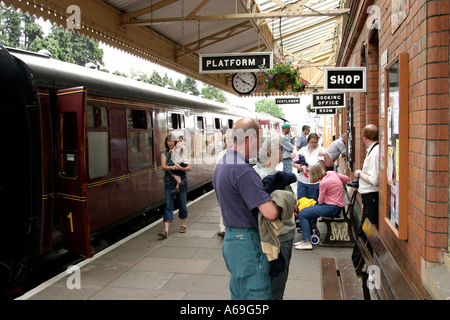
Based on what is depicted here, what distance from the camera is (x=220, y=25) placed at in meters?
11.2

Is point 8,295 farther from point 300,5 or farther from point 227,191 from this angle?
point 300,5

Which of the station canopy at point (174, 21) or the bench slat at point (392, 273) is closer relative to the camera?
the bench slat at point (392, 273)

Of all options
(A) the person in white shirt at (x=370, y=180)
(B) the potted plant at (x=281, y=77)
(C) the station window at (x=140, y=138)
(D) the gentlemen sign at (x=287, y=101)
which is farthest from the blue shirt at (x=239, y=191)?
(D) the gentlemen sign at (x=287, y=101)

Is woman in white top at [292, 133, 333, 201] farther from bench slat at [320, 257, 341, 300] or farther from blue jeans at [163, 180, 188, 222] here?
bench slat at [320, 257, 341, 300]

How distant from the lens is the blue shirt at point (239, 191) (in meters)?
2.79

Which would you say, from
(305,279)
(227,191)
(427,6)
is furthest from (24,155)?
(427,6)

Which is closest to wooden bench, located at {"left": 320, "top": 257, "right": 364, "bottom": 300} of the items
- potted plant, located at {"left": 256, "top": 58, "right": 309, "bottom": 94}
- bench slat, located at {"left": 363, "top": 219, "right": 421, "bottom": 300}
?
bench slat, located at {"left": 363, "top": 219, "right": 421, "bottom": 300}

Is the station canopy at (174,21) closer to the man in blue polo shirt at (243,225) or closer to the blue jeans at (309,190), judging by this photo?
the blue jeans at (309,190)

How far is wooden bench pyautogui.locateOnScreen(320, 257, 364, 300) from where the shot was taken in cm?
344

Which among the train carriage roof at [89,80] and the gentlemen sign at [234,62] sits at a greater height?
the gentlemen sign at [234,62]

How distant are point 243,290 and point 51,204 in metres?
3.23

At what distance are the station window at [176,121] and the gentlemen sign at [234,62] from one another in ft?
5.64

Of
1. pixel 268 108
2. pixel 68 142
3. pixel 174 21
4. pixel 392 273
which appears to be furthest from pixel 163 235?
pixel 268 108

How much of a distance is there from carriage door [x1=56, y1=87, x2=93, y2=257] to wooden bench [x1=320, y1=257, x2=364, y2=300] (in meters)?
2.84
